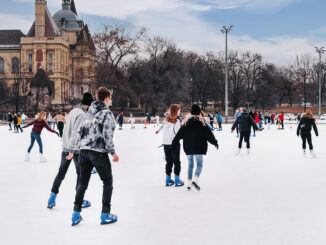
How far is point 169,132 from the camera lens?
831 centimetres

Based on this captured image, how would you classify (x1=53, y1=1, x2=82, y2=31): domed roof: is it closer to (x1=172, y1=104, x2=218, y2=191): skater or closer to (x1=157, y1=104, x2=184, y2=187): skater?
(x1=157, y1=104, x2=184, y2=187): skater

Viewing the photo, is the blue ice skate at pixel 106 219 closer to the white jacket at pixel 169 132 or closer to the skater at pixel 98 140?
the skater at pixel 98 140

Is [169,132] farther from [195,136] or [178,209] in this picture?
[178,209]

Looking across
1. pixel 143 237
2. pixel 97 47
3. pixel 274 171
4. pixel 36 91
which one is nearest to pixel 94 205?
pixel 143 237

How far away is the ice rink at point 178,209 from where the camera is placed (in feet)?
15.9

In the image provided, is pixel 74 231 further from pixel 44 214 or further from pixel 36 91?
pixel 36 91

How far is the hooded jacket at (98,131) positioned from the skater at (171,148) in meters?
3.15

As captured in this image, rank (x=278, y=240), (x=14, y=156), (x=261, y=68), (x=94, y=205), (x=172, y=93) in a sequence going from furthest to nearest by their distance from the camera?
(x=261, y=68) → (x=172, y=93) → (x=14, y=156) → (x=94, y=205) → (x=278, y=240)

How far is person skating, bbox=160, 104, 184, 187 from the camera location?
8.20 meters

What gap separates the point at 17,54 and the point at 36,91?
28129 millimetres

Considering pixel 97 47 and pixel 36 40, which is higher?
pixel 36 40

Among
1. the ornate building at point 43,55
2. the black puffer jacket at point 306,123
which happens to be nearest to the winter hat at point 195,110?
the black puffer jacket at point 306,123

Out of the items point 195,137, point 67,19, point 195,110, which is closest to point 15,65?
point 67,19

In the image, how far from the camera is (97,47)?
182 ft
